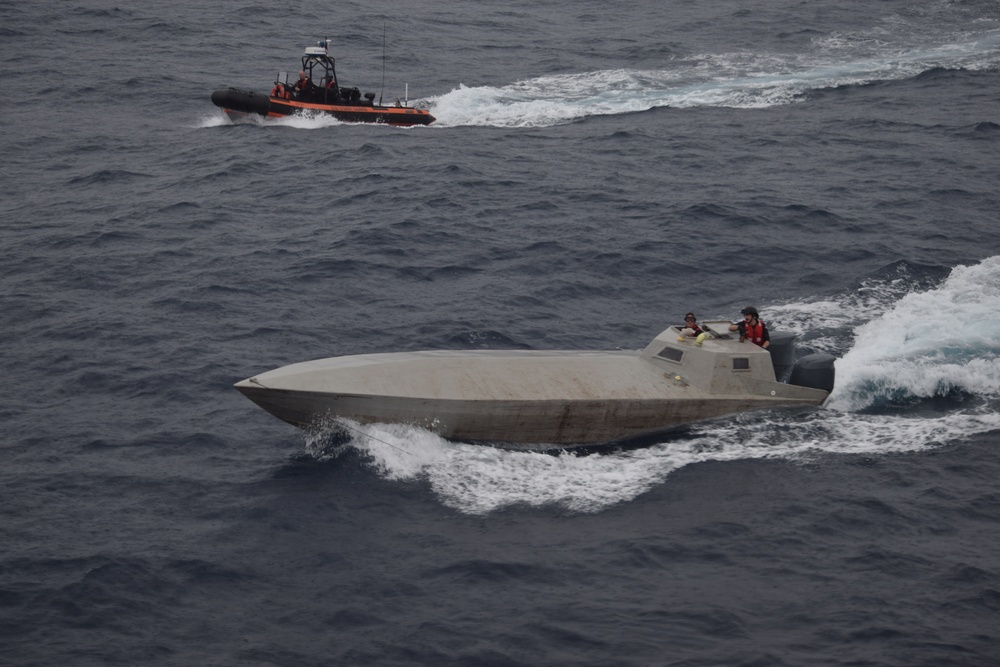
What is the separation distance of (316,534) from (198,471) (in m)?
4.33

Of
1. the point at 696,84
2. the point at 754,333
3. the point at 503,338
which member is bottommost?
the point at 503,338

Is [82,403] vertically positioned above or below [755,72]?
below

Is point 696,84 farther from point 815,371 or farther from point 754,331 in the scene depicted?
point 815,371

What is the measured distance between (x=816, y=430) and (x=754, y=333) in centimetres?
322

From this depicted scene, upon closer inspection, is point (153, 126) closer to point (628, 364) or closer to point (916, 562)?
point (628, 364)

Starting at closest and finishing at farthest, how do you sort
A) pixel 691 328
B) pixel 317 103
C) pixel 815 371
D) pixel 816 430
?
pixel 816 430 → pixel 691 328 → pixel 815 371 → pixel 317 103

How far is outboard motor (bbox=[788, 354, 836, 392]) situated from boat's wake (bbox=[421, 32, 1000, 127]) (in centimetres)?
2971

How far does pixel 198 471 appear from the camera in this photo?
88.8ft

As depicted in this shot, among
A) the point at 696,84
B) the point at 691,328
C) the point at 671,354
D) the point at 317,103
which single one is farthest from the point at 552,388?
the point at 696,84

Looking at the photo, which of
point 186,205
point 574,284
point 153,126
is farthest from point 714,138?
point 153,126

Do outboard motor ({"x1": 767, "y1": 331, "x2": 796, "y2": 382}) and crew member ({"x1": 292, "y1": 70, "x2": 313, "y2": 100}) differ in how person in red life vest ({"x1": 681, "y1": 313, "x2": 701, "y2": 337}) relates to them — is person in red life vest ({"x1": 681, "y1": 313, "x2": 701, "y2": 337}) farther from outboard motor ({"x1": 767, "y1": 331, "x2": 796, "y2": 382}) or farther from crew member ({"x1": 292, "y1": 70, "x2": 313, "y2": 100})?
crew member ({"x1": 292, "y1": 70, "x2": 313, "y2": 100})

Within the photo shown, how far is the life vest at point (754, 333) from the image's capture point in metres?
31.1

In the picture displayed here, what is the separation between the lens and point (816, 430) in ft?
98.6

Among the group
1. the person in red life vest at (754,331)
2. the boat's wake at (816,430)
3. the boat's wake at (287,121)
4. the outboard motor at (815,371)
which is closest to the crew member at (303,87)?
the boat's wake at (287,121)
